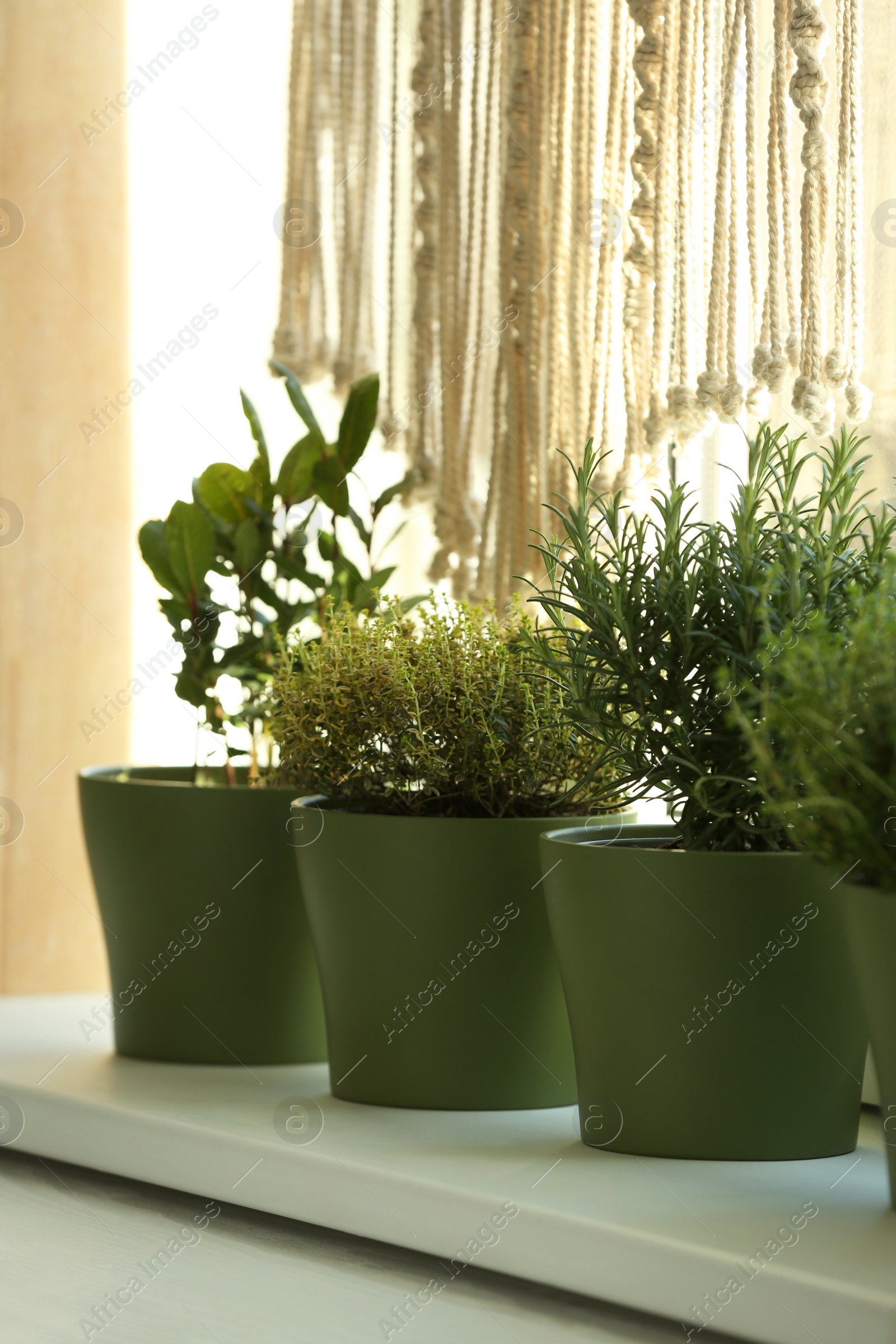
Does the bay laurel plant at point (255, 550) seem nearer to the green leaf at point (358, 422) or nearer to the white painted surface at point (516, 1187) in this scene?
the green leaf at point (358, 422)

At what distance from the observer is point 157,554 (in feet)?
2.72

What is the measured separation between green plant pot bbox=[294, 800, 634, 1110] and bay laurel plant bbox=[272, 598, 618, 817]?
31mm

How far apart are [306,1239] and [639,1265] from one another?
17cm

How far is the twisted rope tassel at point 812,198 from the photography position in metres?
0.67

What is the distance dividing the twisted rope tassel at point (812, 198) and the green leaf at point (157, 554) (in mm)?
380

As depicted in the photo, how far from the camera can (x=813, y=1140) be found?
556 mm

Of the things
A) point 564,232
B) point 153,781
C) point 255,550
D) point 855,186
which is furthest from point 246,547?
point 855,186

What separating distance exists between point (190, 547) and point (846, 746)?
18.5 inches

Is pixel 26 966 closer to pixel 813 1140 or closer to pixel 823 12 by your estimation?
pixel 813 1140

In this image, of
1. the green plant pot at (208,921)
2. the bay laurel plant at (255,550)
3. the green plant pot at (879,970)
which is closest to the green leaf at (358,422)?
the bay laurel plant at (255,550)

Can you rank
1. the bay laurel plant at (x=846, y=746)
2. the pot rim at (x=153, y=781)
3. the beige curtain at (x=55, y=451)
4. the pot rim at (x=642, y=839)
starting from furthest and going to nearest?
the beige curtain at (x=55, y=451) → the pot rim at (x=153, y=781) → the pot rim at (x=642, y=839) → the bay laurel plant at (x=846, y=746)

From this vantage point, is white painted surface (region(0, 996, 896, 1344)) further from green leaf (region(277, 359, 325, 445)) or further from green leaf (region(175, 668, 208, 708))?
green leaf (region(277, 359, 325, 445))

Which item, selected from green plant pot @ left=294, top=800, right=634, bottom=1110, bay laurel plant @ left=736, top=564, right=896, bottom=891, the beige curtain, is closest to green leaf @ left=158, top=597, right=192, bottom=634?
green plant pot @ left=294, top=800, right=634, bottom=1110

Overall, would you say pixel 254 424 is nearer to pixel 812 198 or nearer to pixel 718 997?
pixel 812 198
